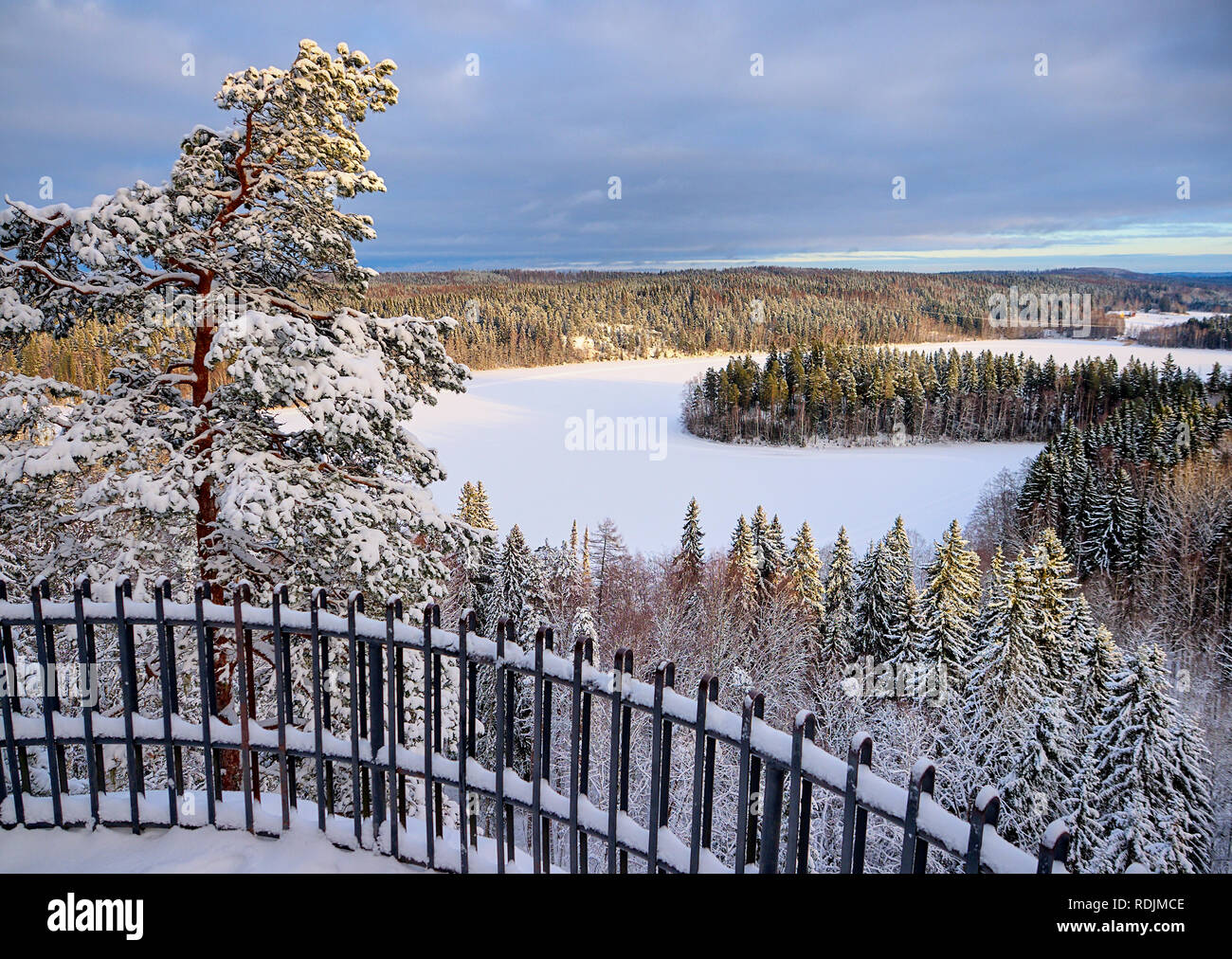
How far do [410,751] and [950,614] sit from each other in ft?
98.4

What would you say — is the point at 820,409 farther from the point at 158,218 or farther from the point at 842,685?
the point at 158,218

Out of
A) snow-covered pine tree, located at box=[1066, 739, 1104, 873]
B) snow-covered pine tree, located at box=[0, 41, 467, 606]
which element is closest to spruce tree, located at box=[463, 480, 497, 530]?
snow-covered pine tree, located at box=[1066, 739, 1104, 873]

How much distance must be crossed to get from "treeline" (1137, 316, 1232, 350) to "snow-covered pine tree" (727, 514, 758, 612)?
382ft

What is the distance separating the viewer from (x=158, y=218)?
712 centimetres

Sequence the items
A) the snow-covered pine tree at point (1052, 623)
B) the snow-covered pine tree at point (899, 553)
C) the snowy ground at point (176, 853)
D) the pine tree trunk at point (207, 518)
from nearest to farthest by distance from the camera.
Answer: the snowy ground at point (176, 853), the pine tree trunk at point (207, 518), the snow-covered pine tree at point (1052, 623), the snow-covered pine tree at point (899, 553)

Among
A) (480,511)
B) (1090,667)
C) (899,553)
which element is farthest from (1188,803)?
(480,511)

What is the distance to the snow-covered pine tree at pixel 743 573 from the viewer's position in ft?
124

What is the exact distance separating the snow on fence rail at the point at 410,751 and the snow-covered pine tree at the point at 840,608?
33778 mm

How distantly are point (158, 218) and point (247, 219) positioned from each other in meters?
1.33

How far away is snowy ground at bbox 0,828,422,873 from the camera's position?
13.8 ft

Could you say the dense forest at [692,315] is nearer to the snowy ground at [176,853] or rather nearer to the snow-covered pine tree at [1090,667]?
the snow-covered pine tree at [1090,667]

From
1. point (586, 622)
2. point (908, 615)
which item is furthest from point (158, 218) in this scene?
point (908, 615)

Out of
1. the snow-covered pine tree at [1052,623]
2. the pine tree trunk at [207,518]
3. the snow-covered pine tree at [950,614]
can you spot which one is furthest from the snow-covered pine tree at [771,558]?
the pine tree trunk at [207,518]
